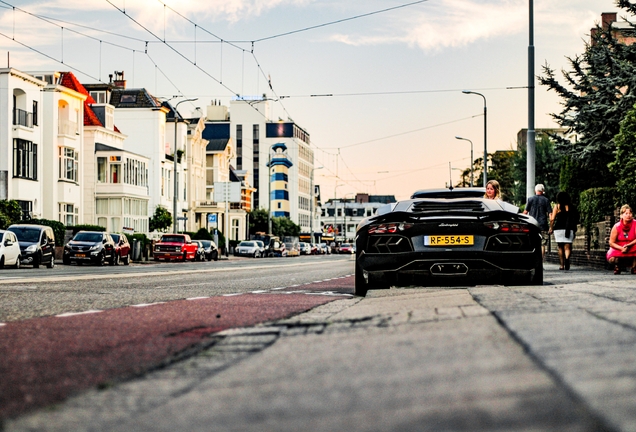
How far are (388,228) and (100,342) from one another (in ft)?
18.9

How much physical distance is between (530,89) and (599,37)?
8691 mm

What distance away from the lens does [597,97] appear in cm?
3628

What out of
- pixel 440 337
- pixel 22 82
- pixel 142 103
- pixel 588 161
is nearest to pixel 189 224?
pixel 142 103

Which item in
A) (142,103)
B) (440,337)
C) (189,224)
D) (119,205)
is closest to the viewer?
(440,337)

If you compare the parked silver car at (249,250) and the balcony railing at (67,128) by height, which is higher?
the balcony railing at (67,128)

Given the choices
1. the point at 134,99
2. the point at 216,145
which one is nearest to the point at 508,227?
the point at 134,99

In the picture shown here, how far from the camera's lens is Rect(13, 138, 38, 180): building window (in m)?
53.9

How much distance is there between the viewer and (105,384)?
4891mm

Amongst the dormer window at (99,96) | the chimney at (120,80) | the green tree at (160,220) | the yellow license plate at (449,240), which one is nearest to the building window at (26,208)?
the green tree at (160,220)

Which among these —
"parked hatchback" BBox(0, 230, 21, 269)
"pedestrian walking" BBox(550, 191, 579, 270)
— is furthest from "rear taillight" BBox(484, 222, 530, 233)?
"parked hatchback" BBox(0, 230, 21, 269)

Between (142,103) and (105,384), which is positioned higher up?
(142,103)

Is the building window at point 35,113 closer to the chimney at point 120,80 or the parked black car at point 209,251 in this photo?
the parked black car at point 209,251

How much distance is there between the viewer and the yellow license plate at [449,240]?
39.2 feet

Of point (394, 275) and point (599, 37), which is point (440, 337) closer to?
point (394, 275)
